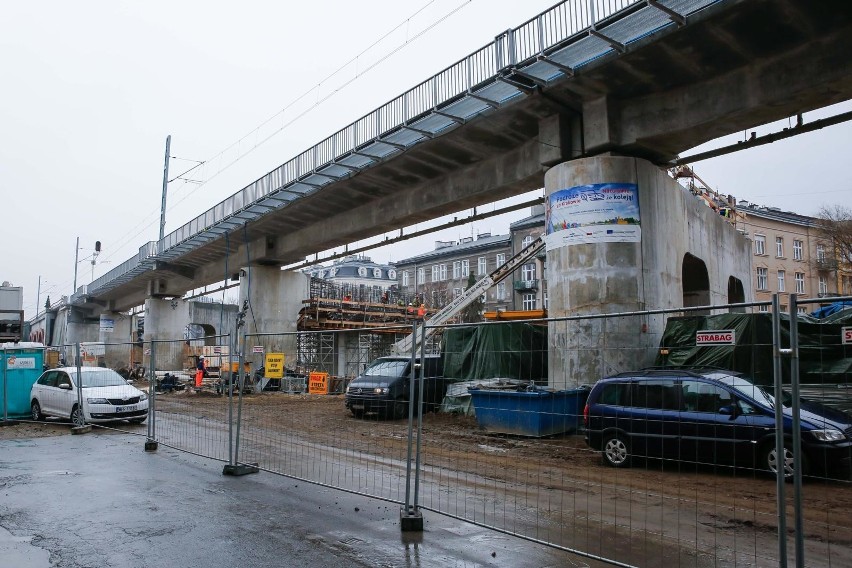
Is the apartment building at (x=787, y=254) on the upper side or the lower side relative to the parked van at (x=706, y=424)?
upper

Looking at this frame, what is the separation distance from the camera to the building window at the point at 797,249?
6225cm

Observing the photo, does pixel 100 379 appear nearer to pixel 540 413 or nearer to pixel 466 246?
pixel 540 413

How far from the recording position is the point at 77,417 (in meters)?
15.7

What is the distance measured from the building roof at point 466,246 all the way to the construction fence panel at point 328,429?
203 ft

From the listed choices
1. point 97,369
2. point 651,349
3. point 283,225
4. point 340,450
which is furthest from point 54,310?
point 651,349

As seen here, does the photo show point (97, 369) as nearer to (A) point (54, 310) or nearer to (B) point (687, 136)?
(B) point (687, 136)

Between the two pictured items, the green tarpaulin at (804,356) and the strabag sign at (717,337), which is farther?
the strabag sign at (717,337)

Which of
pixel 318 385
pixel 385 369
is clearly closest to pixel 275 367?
pixel 318 385

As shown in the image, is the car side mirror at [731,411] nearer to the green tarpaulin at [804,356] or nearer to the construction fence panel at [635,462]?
the construction fence panel at [635,462]

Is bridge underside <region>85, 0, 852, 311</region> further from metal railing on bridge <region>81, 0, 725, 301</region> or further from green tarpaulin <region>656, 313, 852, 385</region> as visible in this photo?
green tarpaulin <region>656, 313, 852, 385</region>

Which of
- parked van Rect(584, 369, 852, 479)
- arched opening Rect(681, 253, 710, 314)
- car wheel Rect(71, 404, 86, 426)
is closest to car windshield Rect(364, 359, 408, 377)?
parked van Rect(584, 369, 852, 479)

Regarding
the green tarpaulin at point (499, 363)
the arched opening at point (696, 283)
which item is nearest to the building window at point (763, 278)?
the arched opening at point (696, 283)

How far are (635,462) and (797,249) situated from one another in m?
66.5

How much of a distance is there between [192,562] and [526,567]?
9.60 feet
